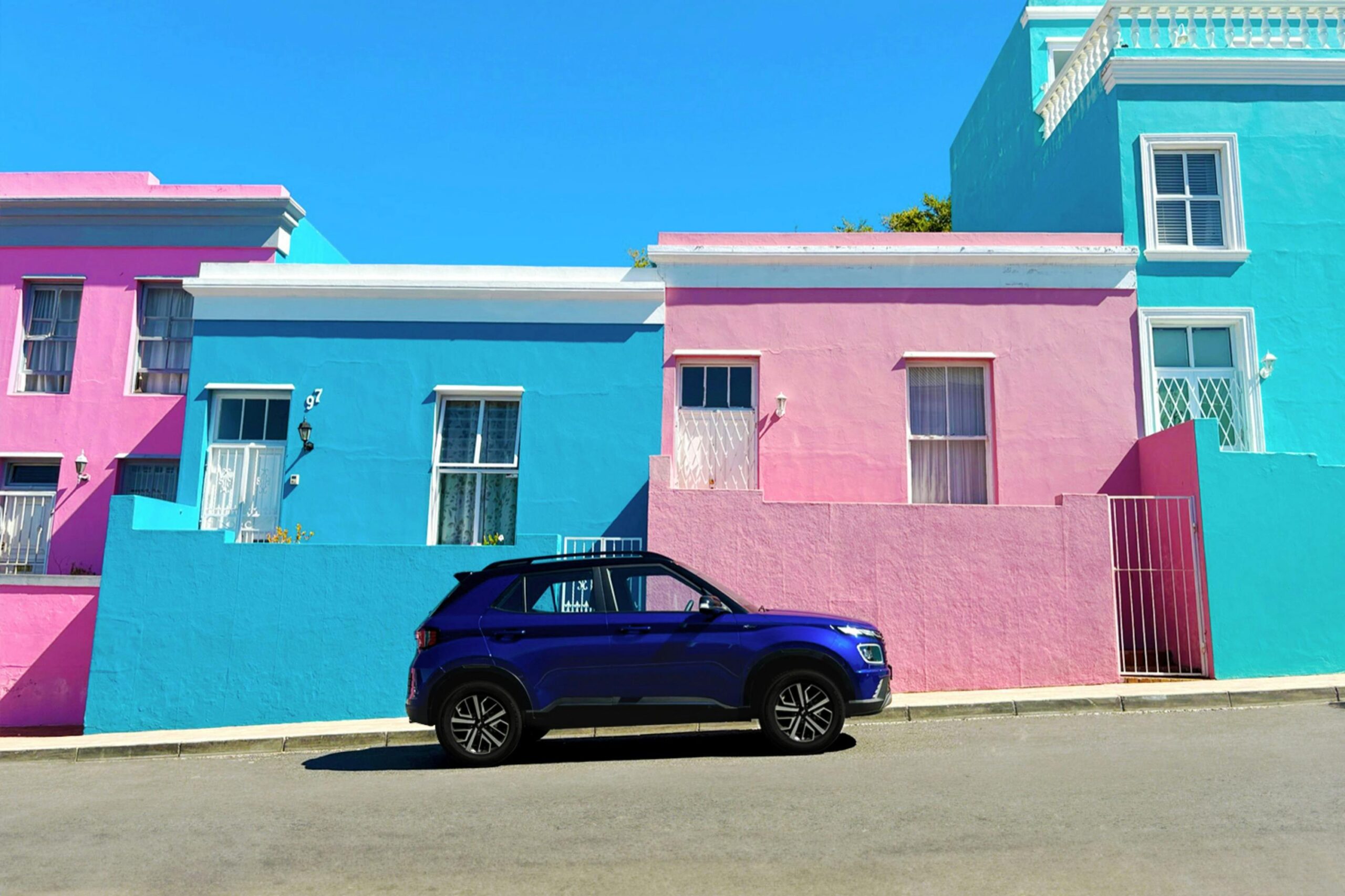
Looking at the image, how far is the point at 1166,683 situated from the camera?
1215cm

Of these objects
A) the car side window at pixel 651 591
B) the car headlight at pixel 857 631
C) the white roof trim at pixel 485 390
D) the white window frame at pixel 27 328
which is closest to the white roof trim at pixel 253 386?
the white roof trim at pixel 485 390

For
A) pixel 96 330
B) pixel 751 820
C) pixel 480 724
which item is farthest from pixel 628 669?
pixel 96 330

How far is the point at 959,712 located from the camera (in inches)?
438

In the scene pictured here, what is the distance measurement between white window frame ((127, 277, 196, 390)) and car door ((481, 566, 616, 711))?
33.9 feet

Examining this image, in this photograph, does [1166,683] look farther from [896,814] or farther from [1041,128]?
[1041,128]

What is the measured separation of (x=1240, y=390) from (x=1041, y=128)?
6.02 m

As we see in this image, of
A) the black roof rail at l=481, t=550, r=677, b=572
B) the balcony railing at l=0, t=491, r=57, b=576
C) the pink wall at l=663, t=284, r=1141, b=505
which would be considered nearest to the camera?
the black roof rail at l=481, t=550, r=677, b=572

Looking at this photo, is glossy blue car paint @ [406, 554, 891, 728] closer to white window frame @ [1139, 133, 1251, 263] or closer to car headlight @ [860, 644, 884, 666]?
car headlight @ [860, 644, 884, 666]

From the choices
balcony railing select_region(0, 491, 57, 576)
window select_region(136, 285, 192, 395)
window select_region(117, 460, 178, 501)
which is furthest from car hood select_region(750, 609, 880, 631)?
balcony railing select_region(0, 491, 57, 576)

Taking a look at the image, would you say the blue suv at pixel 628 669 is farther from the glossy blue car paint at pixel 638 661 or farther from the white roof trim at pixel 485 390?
the white roof trim at pixel 485 390

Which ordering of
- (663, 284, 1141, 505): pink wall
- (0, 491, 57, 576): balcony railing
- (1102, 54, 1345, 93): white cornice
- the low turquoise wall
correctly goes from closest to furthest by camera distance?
1. the low turquoise wall
2. (663, 284, 1141, 505): pink wall
3. (1102, 54, 1345, 93): white cornice
4. (0, 491, 57, 576): balcony railing

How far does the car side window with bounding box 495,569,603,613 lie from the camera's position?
9445 millimetres

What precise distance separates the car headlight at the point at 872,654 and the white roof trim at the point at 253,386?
915 centimetres

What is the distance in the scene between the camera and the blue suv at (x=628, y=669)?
9.09m
